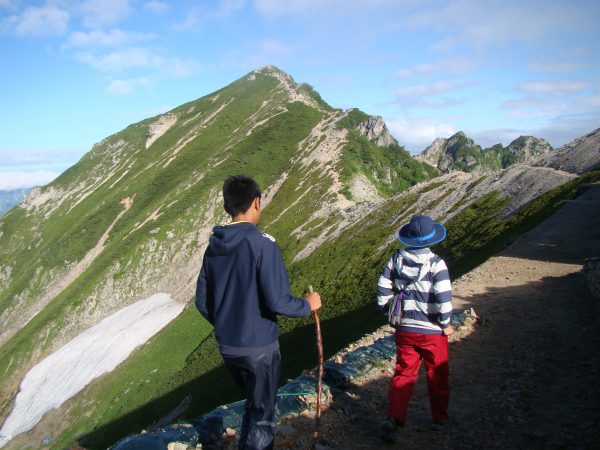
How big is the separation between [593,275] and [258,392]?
13.2 meters

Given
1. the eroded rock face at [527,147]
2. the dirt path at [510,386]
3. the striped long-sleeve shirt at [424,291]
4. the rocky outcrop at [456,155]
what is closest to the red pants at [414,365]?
the striped long-sleeve shirt at [424,291]

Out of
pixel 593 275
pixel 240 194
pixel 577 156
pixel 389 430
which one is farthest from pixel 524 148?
pixel 240 194

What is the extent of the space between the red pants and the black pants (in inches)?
103

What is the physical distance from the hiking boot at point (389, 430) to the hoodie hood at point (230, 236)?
4.36m

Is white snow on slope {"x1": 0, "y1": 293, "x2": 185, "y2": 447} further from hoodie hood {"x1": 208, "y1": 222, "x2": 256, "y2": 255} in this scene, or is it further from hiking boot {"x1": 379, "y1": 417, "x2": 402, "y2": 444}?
hoodie hood {"x1": 208, "y1": 222, "x2": 256, "y2": 255}

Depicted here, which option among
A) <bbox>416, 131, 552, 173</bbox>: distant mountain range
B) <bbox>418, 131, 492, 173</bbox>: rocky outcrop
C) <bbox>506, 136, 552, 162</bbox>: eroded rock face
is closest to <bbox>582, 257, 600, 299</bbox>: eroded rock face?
<bbox>418, 131, 492, 173</bbox>: rocky outcrop

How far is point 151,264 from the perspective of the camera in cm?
8044

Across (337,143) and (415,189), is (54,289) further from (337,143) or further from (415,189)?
(415,189)

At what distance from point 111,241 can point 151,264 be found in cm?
2623

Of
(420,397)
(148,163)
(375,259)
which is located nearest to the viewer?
(420,397)

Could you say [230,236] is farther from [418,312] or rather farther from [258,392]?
[418,312]

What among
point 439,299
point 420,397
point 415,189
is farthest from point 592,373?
point 415,189

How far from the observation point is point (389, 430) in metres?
7.10

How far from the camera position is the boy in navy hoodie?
5.07m
